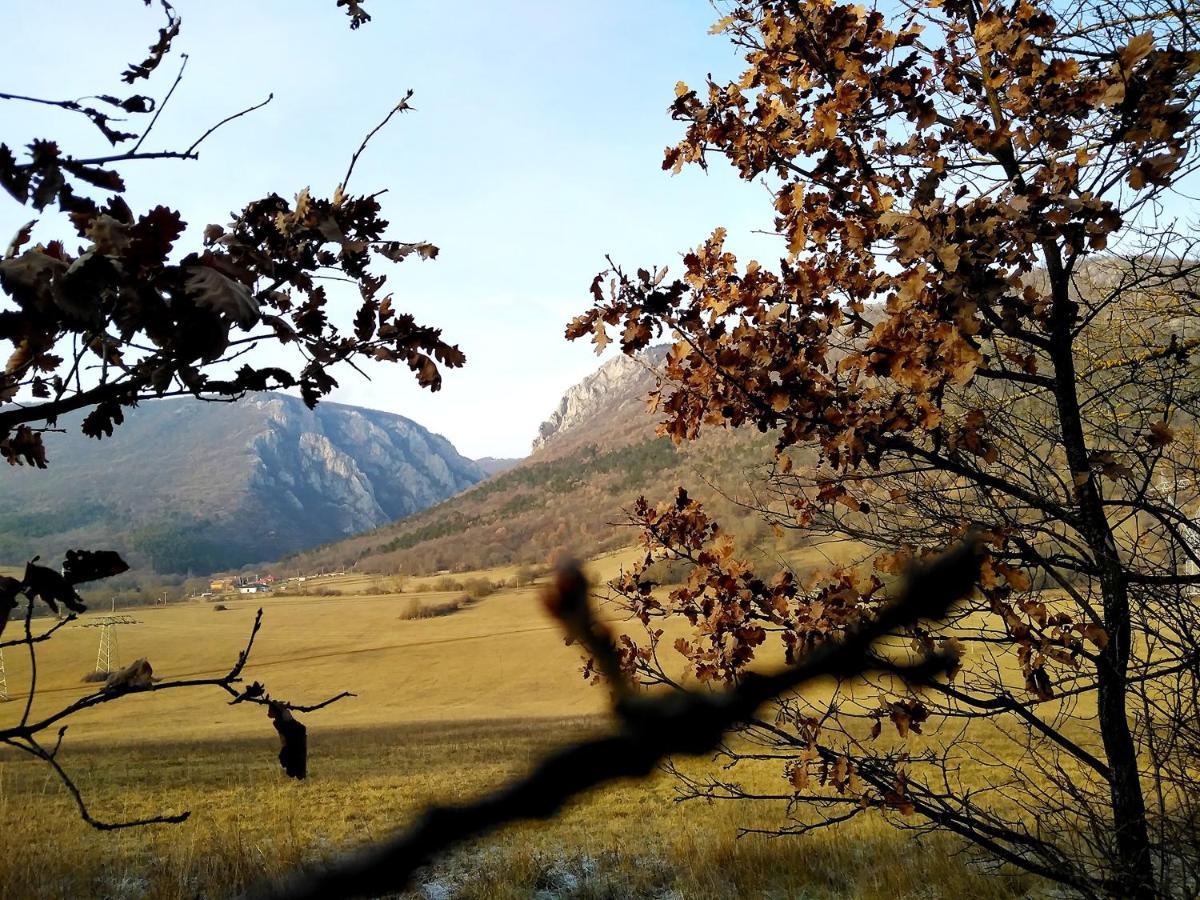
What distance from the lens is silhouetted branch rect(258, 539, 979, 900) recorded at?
12.9 inches

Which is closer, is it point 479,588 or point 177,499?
point 479,588

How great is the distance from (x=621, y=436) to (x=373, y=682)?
8664cm

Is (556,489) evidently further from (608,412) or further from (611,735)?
(611,735)

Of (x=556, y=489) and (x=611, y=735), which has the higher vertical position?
(x=556, y=489)

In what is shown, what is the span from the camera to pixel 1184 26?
11.0 feet

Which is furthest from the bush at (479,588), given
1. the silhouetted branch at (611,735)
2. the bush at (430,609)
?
the silhouetted branch at (611,735)

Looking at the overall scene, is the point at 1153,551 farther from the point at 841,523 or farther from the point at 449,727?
the point at 449,727

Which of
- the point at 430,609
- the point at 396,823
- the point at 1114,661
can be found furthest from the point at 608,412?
the point at 396,823

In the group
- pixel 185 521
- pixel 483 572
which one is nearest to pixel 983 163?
pixel 483 572

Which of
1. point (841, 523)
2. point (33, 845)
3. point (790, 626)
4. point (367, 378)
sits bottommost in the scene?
point (33, 845)

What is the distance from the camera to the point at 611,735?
36 centimetres

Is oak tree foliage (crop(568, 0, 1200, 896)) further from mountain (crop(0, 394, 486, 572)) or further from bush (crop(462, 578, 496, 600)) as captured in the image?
mountain (crop(0, 394, 486, 572))

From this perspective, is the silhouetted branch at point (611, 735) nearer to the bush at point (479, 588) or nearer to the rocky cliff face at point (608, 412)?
the bush at point (479, 588)

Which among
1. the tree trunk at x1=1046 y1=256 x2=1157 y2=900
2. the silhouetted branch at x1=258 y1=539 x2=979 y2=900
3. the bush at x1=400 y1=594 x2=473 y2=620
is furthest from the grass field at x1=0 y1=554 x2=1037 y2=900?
the bush at x1=400 y1=594 x2=473 y2=620
